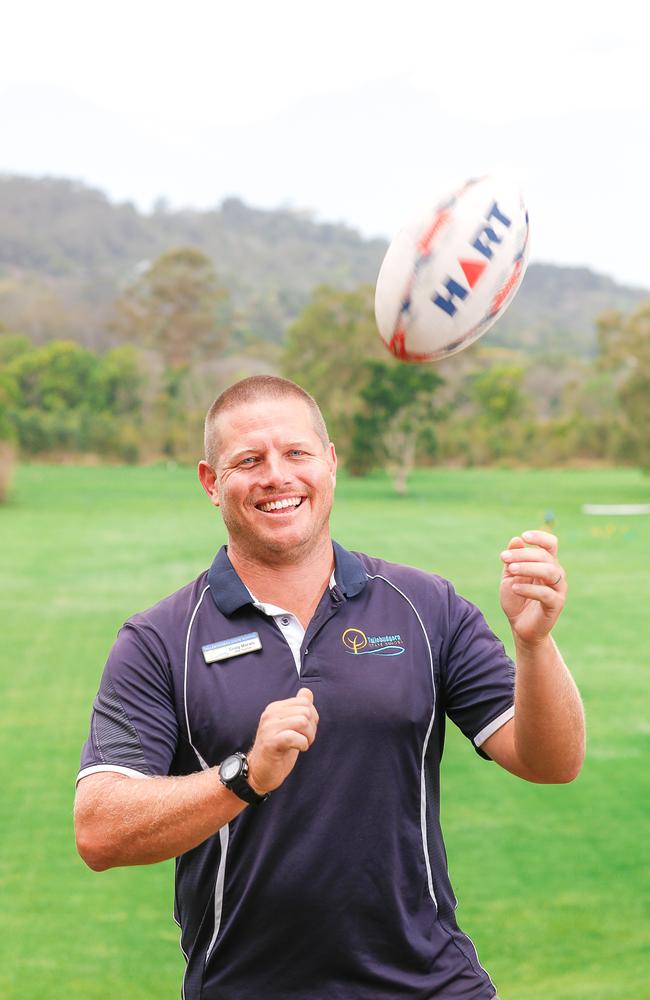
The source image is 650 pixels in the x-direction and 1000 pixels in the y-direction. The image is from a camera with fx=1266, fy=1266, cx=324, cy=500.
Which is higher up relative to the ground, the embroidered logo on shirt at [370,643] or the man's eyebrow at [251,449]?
the man's eyebrow at [251,449]

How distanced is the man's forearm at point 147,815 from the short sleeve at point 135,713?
0.05 m

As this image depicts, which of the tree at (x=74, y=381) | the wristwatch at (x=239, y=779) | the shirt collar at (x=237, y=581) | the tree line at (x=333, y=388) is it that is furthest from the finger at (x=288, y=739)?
the tree at (x=74, y=381)

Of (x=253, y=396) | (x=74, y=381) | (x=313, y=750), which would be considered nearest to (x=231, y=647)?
(x=313, y=750)

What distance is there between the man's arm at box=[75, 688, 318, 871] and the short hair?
783 millimetres

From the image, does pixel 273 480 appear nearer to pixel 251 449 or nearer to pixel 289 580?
pixel 251 449

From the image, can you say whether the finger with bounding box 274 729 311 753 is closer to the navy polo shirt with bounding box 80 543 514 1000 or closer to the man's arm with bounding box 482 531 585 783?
the navy polo shirt with bounding box 80 543 514 1000

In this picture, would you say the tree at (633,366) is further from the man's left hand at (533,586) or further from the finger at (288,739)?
the finger at (288,739)

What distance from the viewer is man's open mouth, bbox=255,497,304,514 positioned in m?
2.96

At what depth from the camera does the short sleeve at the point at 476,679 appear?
300 centimetres

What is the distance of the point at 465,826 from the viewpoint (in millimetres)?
8195

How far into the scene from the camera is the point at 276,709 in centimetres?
247

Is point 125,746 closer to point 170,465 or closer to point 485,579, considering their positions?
point 485,579

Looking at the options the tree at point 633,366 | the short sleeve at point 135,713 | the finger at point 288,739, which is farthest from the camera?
the tree at point 633,366

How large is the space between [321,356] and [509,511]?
21183 mm
